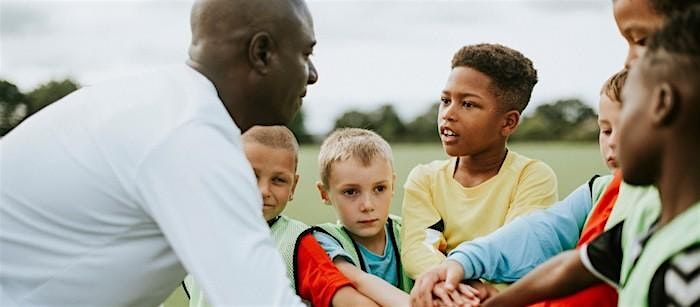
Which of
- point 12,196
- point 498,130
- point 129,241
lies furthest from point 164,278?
point 498,130

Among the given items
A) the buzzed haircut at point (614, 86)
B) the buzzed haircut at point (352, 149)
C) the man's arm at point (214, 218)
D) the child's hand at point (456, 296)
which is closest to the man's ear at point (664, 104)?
the man's arm at point (214, 218)

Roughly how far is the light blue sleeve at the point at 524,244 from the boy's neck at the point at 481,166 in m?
0.72

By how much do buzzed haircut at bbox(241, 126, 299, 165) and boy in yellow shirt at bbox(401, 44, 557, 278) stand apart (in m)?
0.45

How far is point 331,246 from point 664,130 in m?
1.65

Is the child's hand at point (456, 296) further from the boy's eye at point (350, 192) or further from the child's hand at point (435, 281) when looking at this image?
the boy's eye at point (350, 192)

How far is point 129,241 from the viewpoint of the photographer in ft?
6.84

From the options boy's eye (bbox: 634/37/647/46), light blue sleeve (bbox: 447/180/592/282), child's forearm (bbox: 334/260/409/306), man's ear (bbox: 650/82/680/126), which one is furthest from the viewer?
child's forearm (bbox: 334/260/409/306)

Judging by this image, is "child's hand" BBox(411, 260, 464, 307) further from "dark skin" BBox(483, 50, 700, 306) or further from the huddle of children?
"dark skin" BBox(483, 50, 700, 306)

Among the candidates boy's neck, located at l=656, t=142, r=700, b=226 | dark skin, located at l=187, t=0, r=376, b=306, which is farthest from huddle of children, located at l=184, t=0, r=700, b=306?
dark skin, located at l=187, t=0, r=376, b=306

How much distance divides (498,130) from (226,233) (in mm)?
1793

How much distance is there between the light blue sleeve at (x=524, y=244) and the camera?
8.11ft

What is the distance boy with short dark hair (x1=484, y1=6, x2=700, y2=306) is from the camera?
160 centimetres

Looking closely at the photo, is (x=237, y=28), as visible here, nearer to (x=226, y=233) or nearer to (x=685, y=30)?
(x=226, y=233)

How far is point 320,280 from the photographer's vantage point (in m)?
2.99
